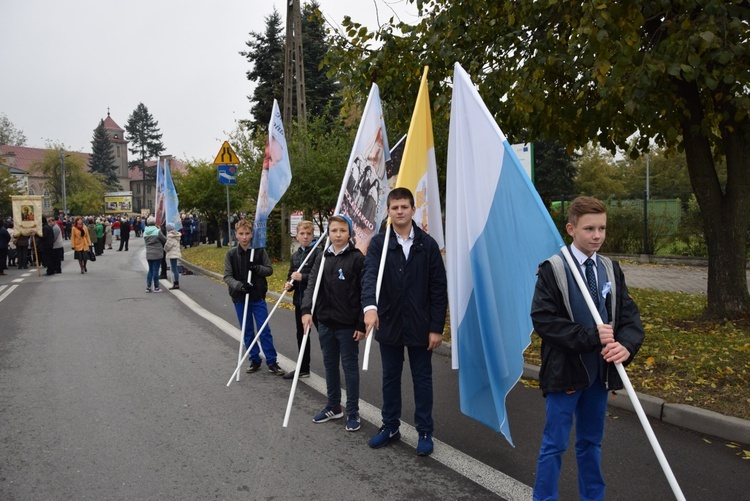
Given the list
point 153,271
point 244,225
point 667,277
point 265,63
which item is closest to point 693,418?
point 244,225

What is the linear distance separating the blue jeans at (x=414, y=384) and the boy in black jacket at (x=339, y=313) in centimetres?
45

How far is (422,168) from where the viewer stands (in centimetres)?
519

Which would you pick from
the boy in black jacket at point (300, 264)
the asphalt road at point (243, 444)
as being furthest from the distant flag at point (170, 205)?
the boy in black jacket at point (300, 264)

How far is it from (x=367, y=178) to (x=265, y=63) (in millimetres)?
32817

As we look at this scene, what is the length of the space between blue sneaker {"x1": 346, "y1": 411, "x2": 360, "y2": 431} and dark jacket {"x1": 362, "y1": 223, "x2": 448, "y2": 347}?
880mm

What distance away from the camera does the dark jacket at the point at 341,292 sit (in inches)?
201

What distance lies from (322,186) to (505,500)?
1483 centimetres

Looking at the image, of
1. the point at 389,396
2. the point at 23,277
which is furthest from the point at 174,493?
the point at 23,277

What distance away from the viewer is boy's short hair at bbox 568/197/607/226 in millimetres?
3307

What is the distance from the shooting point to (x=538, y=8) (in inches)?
307

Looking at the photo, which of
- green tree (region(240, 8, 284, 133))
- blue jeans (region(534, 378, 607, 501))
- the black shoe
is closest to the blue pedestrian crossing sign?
the black shoe

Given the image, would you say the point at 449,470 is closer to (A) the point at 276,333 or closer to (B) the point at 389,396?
(B) the point at 389,396

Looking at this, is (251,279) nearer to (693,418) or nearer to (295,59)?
(693,418)

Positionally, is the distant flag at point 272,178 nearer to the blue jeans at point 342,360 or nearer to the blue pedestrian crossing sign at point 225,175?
the blue jeans at point 342,360
